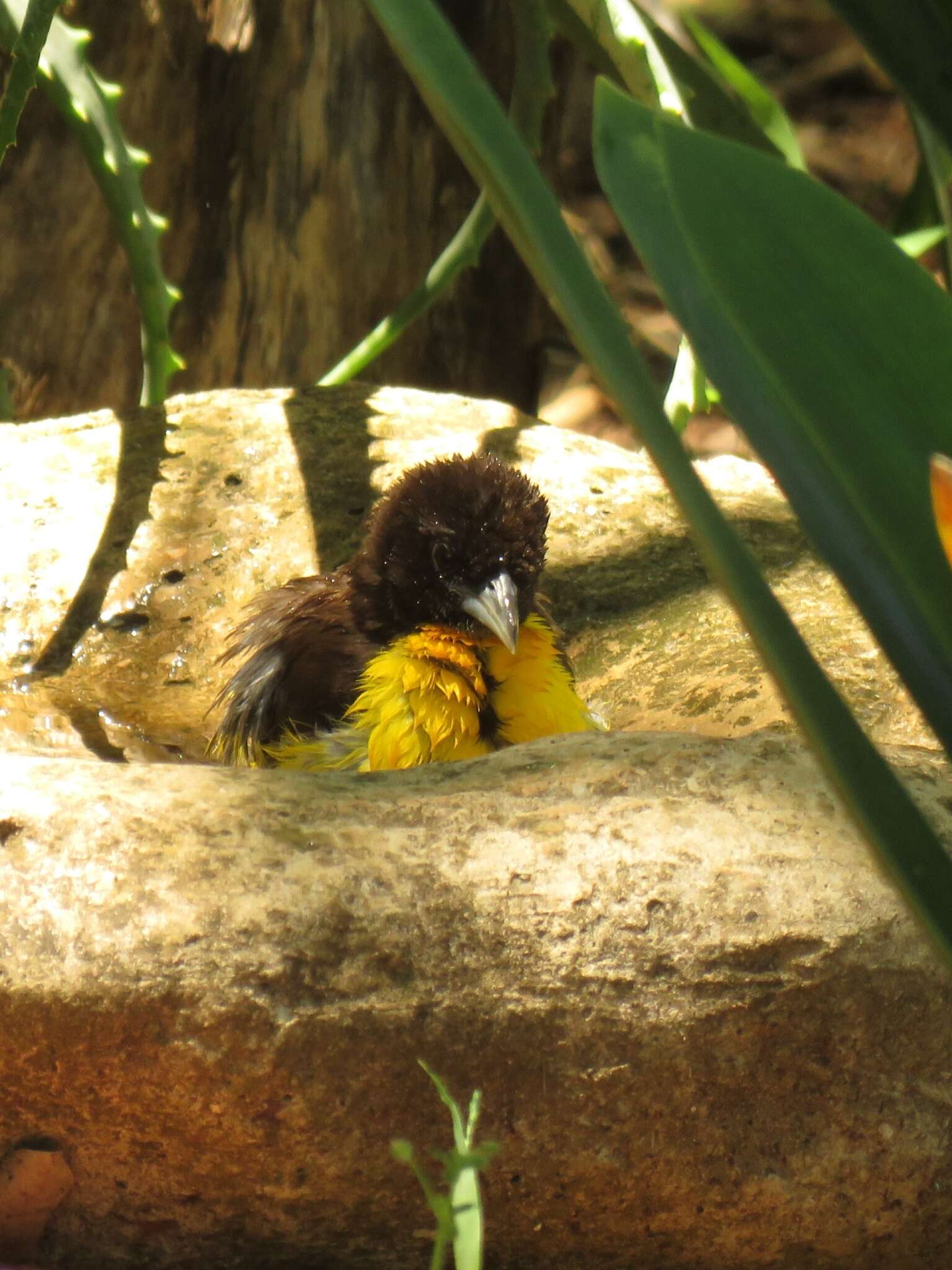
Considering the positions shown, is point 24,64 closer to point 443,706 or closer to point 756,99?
point 443,706

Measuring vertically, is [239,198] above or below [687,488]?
above

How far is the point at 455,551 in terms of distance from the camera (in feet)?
11.0

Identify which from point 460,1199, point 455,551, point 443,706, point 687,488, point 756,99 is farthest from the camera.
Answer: point 756,99

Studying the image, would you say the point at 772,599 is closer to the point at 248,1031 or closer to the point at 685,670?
the point at 248,1031

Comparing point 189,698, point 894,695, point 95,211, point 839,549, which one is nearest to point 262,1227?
point 839,549

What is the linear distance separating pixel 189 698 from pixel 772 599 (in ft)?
11.3

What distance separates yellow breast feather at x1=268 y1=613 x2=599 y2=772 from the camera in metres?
3.03

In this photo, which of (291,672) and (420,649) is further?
(291,672)

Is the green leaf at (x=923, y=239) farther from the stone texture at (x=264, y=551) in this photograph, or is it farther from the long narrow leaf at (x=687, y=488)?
the long narrow leaf at (x=687, y=488)

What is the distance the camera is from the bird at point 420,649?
308 cm

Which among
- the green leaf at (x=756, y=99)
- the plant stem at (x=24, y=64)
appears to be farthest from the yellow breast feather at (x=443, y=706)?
the green leaf at (x=756, y=99)

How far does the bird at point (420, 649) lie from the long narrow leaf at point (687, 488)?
2.33 metres

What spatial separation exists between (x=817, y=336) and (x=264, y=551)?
360 centimetres

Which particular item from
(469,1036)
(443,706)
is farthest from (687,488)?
(443,706)
